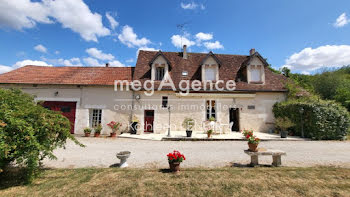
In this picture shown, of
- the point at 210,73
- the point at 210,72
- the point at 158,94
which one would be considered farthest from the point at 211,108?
the point at 158,94

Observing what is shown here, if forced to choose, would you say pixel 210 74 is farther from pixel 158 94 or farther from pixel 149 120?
pixel 149 120

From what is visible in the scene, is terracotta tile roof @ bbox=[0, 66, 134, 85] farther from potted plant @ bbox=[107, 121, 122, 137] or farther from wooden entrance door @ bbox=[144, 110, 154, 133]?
wooden entrance door @ bbox=[144, 110, 154, 133]

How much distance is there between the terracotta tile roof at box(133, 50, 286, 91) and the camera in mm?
14953

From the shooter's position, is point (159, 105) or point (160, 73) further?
point (160, 73)

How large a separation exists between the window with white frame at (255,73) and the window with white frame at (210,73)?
391 cm

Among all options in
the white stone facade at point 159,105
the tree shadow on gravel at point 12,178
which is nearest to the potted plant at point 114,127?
the white stone facade at point 159,105

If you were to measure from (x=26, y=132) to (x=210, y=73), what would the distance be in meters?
14.4

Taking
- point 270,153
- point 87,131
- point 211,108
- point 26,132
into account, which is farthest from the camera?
point 211,108

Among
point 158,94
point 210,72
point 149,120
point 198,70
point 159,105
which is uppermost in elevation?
point 198,70

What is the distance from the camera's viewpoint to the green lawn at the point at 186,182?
3920 millimetres

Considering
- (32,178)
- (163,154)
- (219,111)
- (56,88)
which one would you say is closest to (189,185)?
(163,154)

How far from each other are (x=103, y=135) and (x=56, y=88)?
617 cm

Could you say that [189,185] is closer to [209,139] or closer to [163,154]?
[163,154]

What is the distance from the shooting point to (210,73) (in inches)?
619
